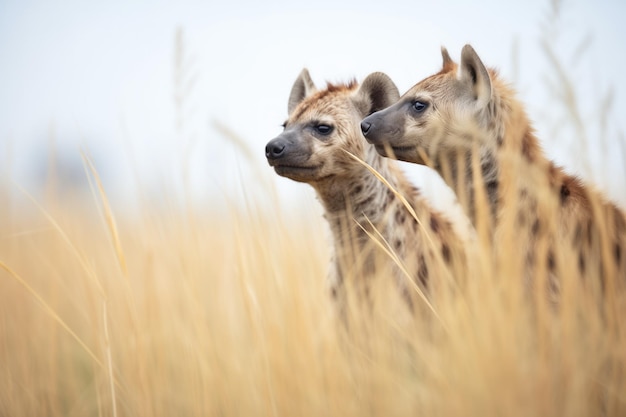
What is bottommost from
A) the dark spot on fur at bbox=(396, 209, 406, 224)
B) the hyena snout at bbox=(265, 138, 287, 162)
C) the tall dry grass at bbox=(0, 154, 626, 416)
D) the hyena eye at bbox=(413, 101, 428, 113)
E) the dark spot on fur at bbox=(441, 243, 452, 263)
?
the tall dry grass at bbox=(0, 154, 626, 416)

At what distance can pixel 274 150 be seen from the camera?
8.25 ft

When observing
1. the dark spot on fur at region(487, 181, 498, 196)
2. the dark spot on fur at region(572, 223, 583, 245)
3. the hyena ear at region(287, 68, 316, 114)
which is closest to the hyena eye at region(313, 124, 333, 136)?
the hyena ear at region(287, 68, 316, 114)

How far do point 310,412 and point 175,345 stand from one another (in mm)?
768

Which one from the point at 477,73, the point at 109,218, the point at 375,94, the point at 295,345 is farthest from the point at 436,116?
the point at 109,218

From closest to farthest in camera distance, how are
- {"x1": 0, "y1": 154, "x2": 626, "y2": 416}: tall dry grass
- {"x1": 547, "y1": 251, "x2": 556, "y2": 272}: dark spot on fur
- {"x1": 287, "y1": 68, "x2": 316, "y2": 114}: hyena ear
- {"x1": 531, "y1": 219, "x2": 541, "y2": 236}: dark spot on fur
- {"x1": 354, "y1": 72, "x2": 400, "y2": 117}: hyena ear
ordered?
1. {"x1": 0, "y1": 154, "x2": 626, "y2": 416}: tall dry grass
2. {"x1": 547, "y1": 251, "x2": 556, "y2": 272}: dark spot on fur
3. {"x1": 531, "y1": 219, "x2": 541, "y2": 236}: dark spot on fur
4. {"x1": 354, "y1": 72, "x2": 400, "y2": 117}: hyena ear
5. {"x1": 287, "y1": 68, "x2": 316, "y2": 114}: hyena ear

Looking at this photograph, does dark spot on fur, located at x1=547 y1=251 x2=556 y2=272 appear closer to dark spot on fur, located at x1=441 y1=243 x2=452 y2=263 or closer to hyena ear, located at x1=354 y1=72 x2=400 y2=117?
dark spot on fur, located at x1=441 y1=243 x2=452 y2=263

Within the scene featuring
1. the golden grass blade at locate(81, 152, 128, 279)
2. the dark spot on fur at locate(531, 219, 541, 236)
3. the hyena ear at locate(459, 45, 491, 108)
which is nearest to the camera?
the golden grass blade at locate(81, 152, 128, 279)

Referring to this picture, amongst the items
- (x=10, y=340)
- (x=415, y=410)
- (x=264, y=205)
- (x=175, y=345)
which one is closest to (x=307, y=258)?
A: (x=264, y=205)

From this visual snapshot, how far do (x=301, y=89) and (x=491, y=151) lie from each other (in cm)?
134

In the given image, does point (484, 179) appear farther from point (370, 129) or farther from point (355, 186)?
point (355, 186)

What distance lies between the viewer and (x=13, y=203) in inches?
94.0

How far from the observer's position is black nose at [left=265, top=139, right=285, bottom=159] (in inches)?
99.0

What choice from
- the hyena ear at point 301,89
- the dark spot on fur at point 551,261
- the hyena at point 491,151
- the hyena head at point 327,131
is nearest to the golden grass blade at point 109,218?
the hyena at point 491,151

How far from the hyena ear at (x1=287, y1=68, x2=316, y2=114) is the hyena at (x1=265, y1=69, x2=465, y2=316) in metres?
0.15
